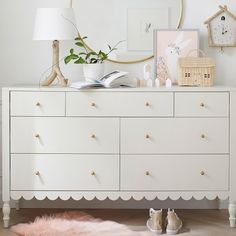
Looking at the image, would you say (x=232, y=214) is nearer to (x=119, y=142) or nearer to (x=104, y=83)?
(x=119, y=142)

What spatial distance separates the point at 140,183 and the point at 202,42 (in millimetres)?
1088

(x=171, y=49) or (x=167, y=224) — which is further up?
(x=171, y=49)

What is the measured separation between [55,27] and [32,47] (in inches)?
16.1

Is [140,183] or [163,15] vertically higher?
[163,15]

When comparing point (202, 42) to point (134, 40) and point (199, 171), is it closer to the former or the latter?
point (134, 40)

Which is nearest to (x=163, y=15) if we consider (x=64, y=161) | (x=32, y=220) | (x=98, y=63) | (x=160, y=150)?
(x=98, y=63)

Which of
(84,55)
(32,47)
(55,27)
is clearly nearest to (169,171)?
(84,55)

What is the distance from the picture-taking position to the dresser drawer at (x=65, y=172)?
3357 mm

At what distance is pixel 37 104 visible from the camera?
3330 mm

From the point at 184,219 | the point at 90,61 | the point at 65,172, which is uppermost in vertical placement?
the point at 90,61

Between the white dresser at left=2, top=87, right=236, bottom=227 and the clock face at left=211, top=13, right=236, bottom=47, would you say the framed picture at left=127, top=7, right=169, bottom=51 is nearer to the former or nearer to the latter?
the clock face at left=211, top=13, right=236, bottom=47

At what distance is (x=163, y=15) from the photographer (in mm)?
3764

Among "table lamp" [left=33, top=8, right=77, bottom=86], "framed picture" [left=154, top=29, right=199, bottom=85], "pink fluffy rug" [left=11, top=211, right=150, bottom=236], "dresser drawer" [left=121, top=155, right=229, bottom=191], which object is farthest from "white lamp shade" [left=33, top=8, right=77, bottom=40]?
"pink fluffy rug" [left=11, top=211, right=150, bottom=236]

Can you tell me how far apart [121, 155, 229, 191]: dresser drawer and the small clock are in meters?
0.85
